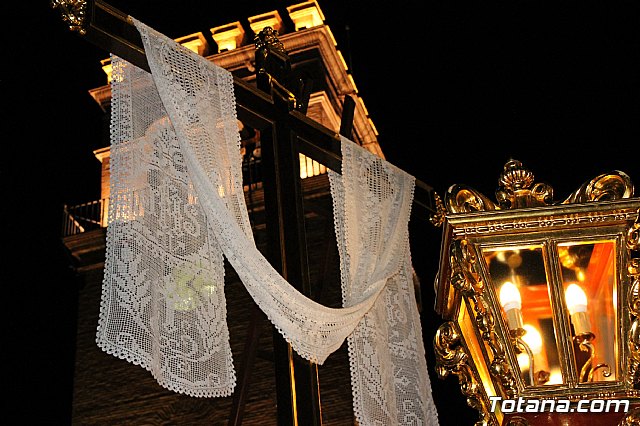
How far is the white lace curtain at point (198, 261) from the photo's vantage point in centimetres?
275

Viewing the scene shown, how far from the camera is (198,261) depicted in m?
2.95

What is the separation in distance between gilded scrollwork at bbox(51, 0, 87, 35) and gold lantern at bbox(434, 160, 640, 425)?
139 centimetres

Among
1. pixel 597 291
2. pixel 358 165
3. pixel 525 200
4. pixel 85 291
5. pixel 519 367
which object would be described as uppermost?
pixel 85 291

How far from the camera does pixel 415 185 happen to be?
4109 mm

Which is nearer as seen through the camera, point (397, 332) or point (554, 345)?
point (554, 345)

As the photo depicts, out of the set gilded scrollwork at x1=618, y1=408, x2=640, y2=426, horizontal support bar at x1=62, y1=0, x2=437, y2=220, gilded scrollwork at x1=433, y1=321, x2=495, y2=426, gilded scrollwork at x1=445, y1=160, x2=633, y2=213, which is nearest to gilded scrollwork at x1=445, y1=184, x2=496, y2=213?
gilded scrollwork at x1=445, y1=160, x2=633, y2=213

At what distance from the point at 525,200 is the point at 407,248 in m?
1.10

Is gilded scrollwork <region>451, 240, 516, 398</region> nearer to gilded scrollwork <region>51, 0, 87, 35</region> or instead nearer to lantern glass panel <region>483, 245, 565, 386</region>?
lantern glass panel <region>483, 245, 565, 386</region>

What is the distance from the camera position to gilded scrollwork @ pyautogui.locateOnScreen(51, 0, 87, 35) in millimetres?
2906

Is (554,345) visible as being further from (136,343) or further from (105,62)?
(105,62)

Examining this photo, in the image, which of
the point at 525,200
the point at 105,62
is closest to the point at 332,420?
the point at 105,62

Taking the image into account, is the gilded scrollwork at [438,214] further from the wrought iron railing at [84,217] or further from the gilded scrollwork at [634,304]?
the wrought iron railing at [84,217]

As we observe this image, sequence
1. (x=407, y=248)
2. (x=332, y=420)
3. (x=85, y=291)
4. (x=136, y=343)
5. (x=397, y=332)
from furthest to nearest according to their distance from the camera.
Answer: (x=85, y=291), (x=332, y=420), (x=407, y=248), (x=397, y=332), (x=136, y=343)

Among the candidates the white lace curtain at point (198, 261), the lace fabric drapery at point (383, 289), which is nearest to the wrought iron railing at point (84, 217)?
the lace fabric drapery at point (383, 289)
